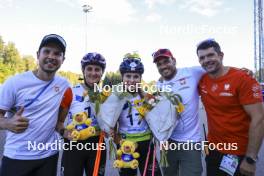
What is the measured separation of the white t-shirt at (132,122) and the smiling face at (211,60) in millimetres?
1058

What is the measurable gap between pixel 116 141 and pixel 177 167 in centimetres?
99

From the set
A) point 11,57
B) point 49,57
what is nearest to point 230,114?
point 49,57

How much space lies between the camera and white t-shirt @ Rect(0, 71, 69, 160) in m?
3.07

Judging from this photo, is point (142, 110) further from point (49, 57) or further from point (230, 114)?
point (49, 57)

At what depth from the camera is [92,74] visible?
4.07 metres

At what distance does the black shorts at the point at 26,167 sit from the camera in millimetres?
3119

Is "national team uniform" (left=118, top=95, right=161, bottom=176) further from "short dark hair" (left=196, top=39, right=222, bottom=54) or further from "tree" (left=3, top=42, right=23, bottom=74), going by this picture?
"tree" (left=3, top=42, right=23, bottom=74)

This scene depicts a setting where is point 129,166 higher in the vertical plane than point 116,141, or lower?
lower

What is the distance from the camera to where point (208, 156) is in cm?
385

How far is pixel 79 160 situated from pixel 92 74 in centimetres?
121

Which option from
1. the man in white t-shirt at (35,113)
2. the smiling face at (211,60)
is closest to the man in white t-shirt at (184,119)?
the smiling face at (211,60)

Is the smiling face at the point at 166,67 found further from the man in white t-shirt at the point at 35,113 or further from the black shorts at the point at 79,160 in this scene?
the man in white t-shirt at the point at 35,113

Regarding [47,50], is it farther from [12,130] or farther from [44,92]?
[12,130]

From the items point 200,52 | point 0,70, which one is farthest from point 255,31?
point 0,70
